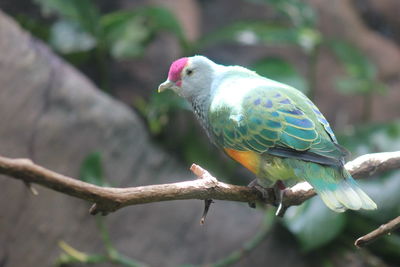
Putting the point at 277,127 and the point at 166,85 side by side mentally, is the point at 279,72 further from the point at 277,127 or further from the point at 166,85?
the point at 277,127

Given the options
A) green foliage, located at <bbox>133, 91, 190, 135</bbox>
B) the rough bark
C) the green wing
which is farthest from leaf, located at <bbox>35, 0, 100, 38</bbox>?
the green wing

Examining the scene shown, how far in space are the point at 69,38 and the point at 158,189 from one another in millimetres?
3071

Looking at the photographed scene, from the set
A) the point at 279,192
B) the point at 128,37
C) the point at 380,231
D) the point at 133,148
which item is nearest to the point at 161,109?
the point at 133,148

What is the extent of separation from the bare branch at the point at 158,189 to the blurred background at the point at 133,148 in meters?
1.75

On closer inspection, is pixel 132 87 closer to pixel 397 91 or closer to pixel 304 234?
pixel 304 234

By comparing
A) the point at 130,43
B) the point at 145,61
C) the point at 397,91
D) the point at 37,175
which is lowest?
the point at 397,91

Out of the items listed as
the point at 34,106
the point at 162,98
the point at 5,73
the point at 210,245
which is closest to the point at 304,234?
the point at 210,245

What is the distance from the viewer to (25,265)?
3.93 meters

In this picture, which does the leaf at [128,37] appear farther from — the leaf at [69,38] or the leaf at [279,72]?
the leaf at [279,72]

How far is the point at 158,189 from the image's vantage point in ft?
6.48

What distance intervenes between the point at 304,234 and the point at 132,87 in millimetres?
2203

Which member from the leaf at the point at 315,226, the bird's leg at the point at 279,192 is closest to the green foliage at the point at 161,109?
the leaf at the point at 315,226

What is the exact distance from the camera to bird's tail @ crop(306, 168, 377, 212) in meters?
2.16

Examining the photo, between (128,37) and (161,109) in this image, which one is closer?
(161,109)
